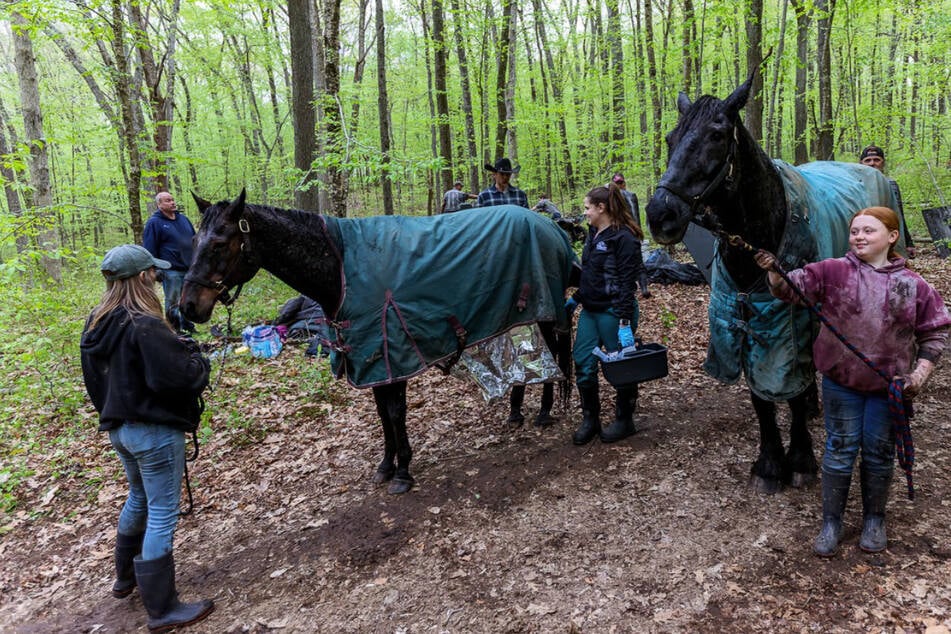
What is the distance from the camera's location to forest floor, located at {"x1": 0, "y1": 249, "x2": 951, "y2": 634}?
252 centimetres

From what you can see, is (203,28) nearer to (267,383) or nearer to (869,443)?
(267,383)

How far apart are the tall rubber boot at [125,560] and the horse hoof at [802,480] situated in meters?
4.24

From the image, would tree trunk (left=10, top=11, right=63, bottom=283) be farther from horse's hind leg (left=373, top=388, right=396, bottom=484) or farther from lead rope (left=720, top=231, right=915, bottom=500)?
lead rope (left=720, top=231, right=915, bottom=500)

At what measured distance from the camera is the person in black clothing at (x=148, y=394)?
2674 millimetres

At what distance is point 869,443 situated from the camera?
2586mm

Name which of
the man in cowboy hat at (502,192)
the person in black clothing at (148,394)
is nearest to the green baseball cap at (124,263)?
the person in black clothing at (148,394)

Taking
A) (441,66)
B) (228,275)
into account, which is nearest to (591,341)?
(228,275)

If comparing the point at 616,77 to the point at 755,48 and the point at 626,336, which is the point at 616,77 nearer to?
the point at 755,48

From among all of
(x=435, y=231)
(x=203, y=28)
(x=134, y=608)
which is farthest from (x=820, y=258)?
(x=203, y=28)

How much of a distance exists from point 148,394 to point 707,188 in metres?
3.24

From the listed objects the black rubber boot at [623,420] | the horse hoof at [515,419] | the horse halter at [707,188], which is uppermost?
the horse halter at [707,188]

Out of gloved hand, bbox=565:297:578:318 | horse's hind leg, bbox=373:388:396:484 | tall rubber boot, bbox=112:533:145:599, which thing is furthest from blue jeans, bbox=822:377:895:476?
tall rubber boot, bbox=112:533:145:599

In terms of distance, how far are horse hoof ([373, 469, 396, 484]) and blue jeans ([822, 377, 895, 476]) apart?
3.07m

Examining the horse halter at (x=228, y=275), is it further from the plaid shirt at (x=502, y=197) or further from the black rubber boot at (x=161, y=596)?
the plaid shirt at (x=502, y=197)
